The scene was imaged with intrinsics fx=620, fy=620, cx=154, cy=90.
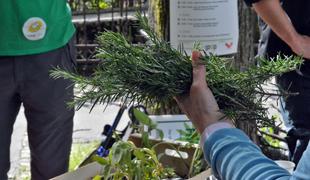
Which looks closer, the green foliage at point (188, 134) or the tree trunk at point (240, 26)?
the green foliage at point (188, 134)

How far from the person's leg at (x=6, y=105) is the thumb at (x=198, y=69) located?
149 cm

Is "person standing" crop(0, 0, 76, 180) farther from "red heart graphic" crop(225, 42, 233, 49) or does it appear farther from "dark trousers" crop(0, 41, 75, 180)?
"red heart graphic" crop(225, 42, 233, 49)

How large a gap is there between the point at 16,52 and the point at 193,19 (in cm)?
82

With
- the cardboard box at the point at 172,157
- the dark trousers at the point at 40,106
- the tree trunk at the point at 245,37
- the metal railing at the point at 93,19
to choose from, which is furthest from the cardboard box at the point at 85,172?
the metal railing at the point at 93,19

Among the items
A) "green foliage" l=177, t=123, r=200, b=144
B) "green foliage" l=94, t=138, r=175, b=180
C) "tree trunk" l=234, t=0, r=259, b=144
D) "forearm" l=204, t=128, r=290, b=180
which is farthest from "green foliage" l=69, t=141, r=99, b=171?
"forearm" l=204, t=128, r=290, b=180

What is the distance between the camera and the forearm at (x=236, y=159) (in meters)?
1.35

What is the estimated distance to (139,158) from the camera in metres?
2.11

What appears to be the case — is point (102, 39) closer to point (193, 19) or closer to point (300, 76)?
point (193, 19)

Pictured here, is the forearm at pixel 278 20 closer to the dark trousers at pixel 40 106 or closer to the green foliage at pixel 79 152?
the dark trousers at pixel 40 106

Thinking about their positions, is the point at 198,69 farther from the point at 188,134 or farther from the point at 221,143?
the point at 188,134

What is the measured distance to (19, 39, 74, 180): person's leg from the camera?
9.44 ft

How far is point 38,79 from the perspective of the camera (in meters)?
2.88

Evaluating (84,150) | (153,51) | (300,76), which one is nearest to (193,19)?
(300,76)

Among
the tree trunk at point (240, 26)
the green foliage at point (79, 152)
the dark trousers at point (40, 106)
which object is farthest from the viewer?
the green foliage at point (79, 152)
